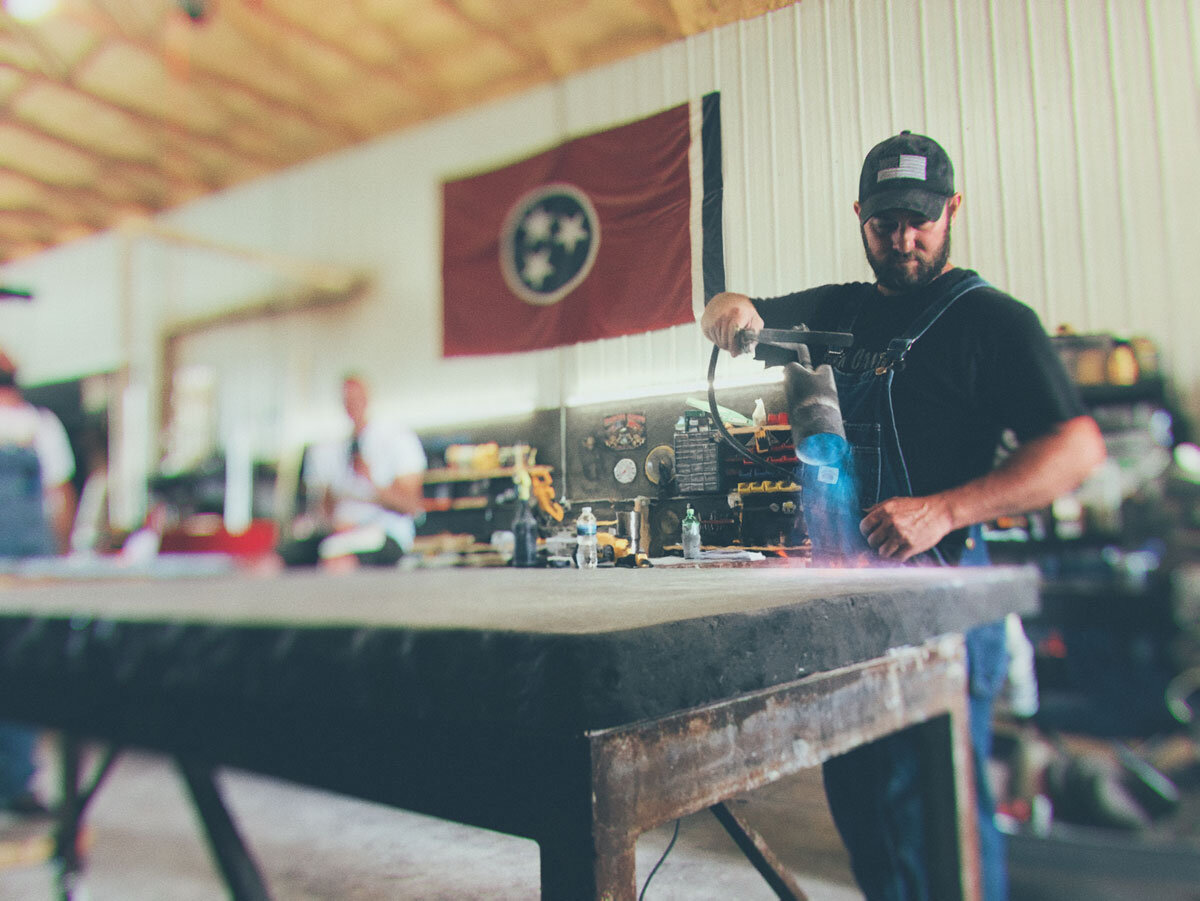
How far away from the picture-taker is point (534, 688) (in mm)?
366

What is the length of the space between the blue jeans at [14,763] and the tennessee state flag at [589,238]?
2.43 m

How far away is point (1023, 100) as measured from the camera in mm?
773

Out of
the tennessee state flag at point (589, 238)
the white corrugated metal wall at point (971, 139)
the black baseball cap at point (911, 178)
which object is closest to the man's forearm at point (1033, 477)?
the white corrugated metal wall at point (971, 139)

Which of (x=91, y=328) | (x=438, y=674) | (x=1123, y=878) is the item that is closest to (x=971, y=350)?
(x=438, y=674)

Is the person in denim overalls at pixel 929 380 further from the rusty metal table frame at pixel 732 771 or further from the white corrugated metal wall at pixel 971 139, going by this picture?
the rusty metal table frame at pixel 732 771

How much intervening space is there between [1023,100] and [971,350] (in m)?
0.29

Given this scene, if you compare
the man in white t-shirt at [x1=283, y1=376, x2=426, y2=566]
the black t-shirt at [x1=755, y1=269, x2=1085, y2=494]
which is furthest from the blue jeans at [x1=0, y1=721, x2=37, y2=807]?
the black t-shirt at [x1=755, y1=269, x2=1085, y2=494]

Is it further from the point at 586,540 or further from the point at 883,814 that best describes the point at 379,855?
the point at 883,814

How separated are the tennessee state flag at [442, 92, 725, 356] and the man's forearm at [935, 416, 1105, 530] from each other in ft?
1.35

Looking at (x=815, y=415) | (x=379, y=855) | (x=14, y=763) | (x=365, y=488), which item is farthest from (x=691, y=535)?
(x=14, y=763)

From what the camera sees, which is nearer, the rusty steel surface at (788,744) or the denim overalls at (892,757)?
the rusty steel surface at (788,744)

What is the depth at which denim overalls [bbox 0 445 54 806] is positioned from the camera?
8.23 feet

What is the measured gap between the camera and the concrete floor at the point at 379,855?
89cm

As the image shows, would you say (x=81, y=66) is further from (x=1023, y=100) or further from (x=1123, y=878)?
(x=1123, y=878)
